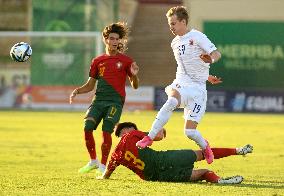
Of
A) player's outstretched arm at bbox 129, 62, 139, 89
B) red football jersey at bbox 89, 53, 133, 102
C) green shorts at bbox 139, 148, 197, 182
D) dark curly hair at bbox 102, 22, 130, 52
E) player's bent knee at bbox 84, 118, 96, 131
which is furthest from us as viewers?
red football jersey at bbox 89, 53, 133, 102

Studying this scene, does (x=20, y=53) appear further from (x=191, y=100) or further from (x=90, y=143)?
(x=191, y=100)

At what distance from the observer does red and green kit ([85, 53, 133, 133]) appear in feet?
42.8

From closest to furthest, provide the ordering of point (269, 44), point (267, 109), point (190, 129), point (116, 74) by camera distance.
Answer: point (190, 129), point (116, 74), point (267, 109), point (269, 44)

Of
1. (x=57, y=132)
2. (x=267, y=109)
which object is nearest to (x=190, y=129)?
(x=57, y=132)

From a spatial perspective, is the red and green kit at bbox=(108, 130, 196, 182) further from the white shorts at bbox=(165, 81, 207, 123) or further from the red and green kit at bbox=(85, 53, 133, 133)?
the red and green kit at bbox=(85, 53, 133, 133)

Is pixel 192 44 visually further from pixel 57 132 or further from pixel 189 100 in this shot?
pixel 57 132

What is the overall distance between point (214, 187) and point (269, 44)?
3899 centimetres

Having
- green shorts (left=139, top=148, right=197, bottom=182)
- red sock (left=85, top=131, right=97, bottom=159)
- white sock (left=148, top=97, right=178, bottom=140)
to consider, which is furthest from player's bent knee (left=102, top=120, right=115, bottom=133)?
green shorts (left=139, top=148, right=197, bottom=182)

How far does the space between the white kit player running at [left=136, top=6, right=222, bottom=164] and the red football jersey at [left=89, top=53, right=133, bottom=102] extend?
1246 mm

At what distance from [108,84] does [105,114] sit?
17.1 inches

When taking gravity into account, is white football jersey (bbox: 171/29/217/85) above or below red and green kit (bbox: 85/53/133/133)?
above

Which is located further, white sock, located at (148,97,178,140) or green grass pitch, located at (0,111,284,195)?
white sock, located at (148,97,178,140)

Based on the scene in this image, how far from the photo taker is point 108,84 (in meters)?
13.2

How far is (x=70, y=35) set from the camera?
1778 inches
